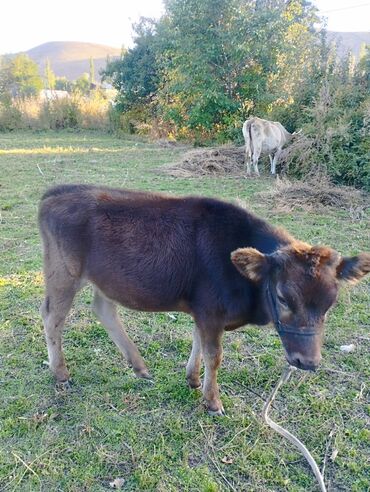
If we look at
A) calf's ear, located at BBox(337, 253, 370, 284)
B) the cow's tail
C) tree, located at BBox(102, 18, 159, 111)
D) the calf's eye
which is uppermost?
tree, located at BBox(102, 18, 159, 111)

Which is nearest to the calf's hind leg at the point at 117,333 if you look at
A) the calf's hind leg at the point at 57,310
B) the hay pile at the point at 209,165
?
the calf's hind leg at the point at 57,310

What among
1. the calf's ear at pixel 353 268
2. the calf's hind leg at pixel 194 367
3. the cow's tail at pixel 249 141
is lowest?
the calf's hind leg at pixel 194 367

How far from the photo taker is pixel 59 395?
3.34 meters

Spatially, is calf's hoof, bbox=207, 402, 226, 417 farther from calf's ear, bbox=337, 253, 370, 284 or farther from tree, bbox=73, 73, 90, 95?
tree, bbox=73, 73, 90, 95

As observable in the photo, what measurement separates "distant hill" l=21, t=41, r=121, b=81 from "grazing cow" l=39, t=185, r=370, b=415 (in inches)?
4713

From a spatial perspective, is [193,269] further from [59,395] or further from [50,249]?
[59,395]

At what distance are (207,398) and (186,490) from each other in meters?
0.74

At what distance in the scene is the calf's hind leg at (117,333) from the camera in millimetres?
3578

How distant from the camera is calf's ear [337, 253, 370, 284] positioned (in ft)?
8.20

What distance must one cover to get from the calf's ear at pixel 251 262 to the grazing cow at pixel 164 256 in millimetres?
14

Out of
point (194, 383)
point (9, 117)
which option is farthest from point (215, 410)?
point (9, 117)

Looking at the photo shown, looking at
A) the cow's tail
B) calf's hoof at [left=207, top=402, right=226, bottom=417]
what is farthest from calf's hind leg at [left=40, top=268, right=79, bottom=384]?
the cow's tail

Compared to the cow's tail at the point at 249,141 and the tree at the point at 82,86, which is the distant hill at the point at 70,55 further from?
the cow's tail at the point at 249,141

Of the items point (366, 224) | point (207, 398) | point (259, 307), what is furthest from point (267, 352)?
point (366, 224)
